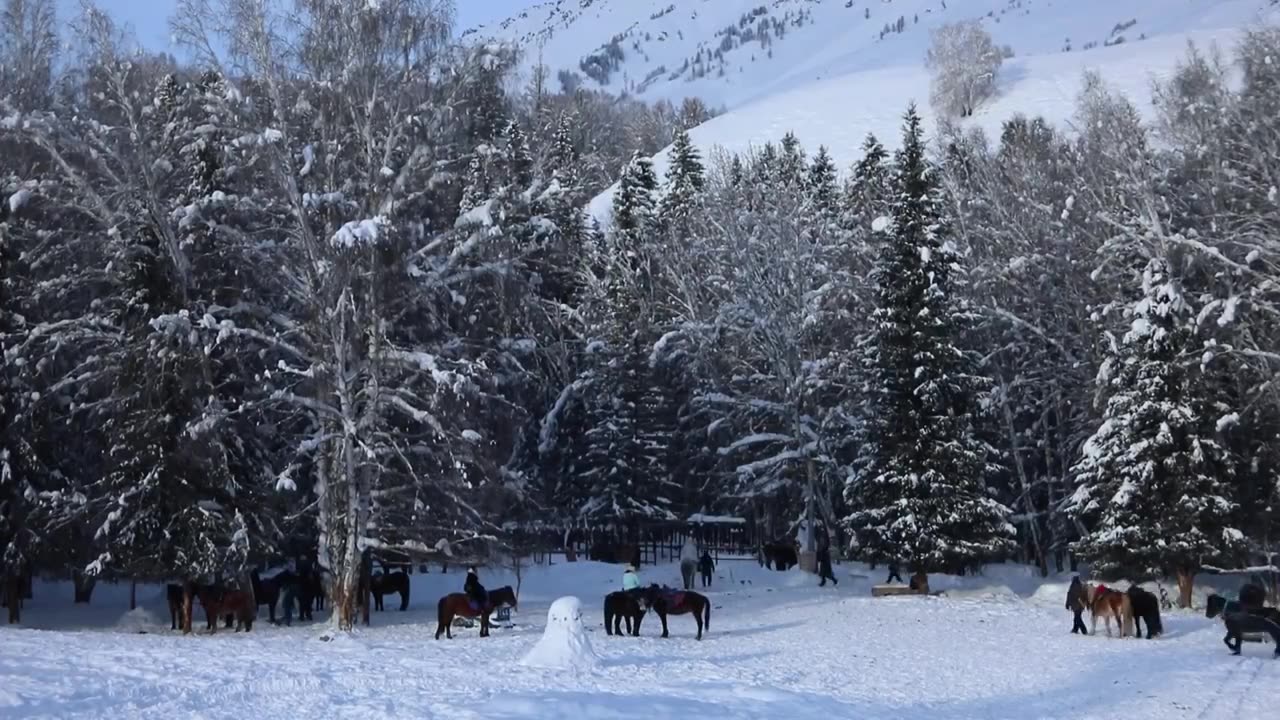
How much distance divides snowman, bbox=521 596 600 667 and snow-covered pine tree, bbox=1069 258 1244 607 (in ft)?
62.9

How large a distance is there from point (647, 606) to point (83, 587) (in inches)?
612

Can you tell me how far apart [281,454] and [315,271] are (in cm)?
554

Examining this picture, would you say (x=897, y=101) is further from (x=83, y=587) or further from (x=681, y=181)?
(x=83, y=587)

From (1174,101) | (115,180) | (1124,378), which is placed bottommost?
(1124,378)

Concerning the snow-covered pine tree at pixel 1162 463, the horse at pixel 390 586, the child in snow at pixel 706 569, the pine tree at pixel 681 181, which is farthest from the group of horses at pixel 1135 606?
the pine tree at pixel 681 181

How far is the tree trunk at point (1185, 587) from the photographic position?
Result: 30641 millimetres

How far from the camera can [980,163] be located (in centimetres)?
4881

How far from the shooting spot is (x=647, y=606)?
901 inches

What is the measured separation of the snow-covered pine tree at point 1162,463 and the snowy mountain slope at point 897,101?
66044 mm

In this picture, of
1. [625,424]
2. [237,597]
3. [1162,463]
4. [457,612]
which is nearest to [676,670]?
[457,612]

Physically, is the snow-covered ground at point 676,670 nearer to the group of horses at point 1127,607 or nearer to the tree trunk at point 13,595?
the group of horses at point 1127,607

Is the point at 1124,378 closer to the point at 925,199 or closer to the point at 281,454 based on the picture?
the point at 925,199

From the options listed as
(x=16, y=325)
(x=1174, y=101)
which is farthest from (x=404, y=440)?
(x=1174, y=101)

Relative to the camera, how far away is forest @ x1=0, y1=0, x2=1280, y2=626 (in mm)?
24141
